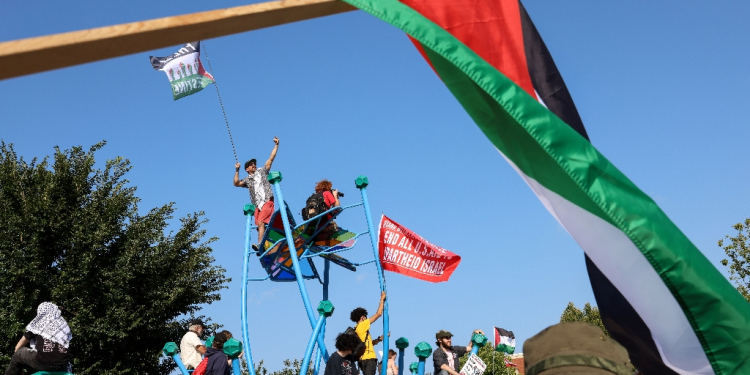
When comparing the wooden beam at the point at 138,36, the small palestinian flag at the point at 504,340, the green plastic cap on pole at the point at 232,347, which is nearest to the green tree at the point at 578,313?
the small palestinian flag at the point at 504,340

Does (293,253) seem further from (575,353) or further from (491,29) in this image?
(575,353)

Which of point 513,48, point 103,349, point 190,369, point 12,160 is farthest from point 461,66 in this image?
point 12,160

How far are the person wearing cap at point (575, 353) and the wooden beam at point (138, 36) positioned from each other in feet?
4.73

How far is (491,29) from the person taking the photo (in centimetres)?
401

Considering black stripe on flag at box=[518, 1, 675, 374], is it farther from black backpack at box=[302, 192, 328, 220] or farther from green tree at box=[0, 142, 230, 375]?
green tree at box=[0, 142, 230, 375]

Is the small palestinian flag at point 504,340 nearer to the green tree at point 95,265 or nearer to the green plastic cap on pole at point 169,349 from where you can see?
the green plastic cap on pole at point 169,349

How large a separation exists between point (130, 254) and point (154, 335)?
2.61 metres

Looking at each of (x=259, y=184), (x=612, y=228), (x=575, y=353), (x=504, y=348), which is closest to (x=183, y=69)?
(x=259, y=184)

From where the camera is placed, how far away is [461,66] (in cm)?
313

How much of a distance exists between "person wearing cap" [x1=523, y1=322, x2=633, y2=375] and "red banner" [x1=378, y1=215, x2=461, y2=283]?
280 inches

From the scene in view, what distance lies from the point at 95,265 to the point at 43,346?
14664mm

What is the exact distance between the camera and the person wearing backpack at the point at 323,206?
9906 millimetres

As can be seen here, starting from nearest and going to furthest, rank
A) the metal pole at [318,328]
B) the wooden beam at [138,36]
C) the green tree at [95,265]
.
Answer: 1. the wooden beam at [138,36]
2. the metal pole at [318,328]
3. the green tree at [95,265]

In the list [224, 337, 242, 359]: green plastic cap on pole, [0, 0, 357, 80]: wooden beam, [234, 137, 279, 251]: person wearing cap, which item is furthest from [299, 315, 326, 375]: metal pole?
[0, 0, 357, 80]: wooden beam
